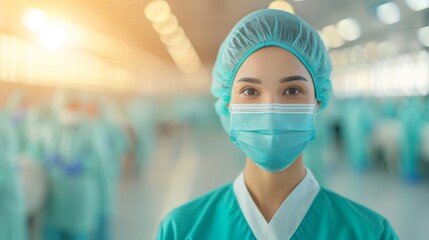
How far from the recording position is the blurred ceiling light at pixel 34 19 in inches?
56.9

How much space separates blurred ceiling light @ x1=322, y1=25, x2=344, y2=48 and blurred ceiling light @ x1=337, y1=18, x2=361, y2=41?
1 centimetres

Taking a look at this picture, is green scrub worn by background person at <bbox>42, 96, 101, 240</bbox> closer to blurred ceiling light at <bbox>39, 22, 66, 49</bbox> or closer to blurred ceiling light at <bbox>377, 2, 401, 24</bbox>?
blurred ceiling light at <bbox>39, 22, 66, 49</bbox>

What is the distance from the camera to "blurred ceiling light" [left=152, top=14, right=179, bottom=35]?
1.11 metres

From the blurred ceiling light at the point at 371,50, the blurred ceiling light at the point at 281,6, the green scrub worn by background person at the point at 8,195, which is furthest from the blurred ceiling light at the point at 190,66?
the green scrub worn by background person at the point at 8,195

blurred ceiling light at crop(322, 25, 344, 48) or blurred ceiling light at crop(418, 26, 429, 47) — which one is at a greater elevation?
blurred ceiling light at crop(322, 25, 344, 48)

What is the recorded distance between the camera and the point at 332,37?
41.4 inches

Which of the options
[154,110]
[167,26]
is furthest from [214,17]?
[154,110]

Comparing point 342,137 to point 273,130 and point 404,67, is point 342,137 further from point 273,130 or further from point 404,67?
point 273,130

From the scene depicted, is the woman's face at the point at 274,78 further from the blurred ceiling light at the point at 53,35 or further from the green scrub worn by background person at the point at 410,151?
the green scrub worn by background person at the point at 410,151

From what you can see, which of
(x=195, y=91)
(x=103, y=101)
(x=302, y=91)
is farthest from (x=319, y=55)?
(x=103, y=101)

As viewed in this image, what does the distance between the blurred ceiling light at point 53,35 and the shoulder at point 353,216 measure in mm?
1014

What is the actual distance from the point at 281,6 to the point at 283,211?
44 centimetres

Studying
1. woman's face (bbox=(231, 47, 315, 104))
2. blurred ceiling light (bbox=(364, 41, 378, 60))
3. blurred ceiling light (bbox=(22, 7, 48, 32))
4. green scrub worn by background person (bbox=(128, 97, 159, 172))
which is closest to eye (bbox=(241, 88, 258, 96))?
woman's face (bbox=(231, 47, 315, 104))

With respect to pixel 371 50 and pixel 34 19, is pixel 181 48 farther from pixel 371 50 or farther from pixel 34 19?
pixel 34 19
